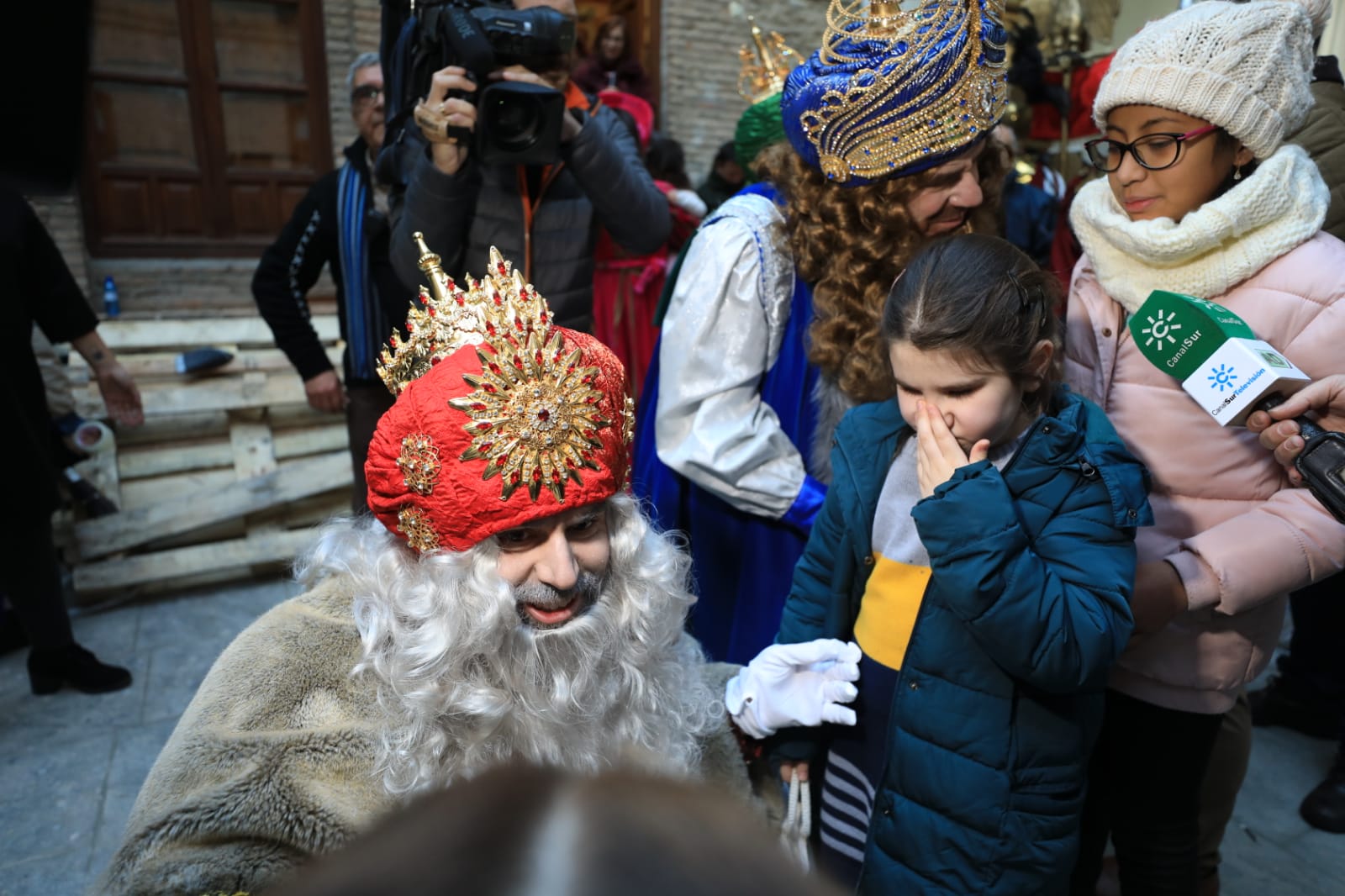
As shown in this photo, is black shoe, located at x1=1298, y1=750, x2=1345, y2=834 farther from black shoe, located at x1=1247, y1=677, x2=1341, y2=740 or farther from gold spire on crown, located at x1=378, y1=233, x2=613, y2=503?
gold spire on crown, located at x1=378, y1=233, x2=613, y2=503

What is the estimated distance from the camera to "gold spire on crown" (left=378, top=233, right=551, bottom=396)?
4.96 feet

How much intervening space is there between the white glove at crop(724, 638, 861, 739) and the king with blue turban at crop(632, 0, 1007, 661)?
1.40 ft

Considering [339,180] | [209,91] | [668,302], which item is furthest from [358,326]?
[209,91]

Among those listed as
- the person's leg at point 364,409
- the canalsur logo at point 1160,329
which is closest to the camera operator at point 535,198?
the person's leg at point 364,409

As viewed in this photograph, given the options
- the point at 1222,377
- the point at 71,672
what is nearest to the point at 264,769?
the point at 1222,377

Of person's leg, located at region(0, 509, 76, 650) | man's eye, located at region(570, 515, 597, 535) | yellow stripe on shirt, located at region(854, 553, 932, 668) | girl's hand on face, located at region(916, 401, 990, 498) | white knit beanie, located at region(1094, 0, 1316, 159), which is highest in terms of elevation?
white knit beanie, located at region(1094, 0, 1316, 159)

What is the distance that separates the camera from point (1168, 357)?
5.31 feet

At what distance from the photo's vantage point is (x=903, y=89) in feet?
6.23

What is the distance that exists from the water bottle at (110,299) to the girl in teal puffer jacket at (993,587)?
661 cm

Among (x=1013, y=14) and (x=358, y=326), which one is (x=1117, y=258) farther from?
(x=1013, y=14)

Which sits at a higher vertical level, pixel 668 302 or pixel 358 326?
pixel 668 302

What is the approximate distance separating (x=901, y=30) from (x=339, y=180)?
2328 mm

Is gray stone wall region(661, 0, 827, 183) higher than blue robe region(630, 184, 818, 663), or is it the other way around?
gray stone wall region(661, 0, 827, 183)

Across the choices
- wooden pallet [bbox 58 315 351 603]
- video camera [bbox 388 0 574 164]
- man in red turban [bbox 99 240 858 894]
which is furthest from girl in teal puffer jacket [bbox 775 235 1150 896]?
wooden pallet [bbox 58 315 351 603]
